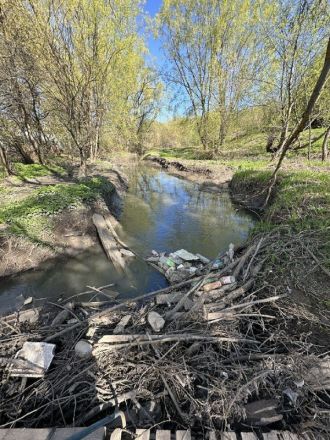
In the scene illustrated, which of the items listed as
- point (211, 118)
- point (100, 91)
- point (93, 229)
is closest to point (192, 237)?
point (93, 229)

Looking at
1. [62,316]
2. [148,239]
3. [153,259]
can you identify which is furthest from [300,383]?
[148,239]

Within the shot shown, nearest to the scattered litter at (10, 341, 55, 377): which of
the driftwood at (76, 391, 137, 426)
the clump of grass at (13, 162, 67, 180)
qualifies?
the driftwood at (76, 391, 137, 426)

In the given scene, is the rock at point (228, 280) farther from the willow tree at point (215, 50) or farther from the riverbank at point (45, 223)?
the willow tree at point (215, 50)

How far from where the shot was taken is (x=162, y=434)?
1903 millimetres

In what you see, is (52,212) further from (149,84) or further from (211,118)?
(149,84)

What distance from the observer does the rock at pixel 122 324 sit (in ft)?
9.37

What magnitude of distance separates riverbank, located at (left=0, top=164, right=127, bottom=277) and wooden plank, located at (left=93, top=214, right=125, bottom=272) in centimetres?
24

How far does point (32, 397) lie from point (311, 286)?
340 cm

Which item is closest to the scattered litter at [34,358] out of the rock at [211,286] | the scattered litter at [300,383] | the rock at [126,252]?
the rock at [211,286]

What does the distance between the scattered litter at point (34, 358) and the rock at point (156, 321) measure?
43.1 inches

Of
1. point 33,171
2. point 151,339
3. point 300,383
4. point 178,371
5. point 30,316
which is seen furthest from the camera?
point 33,171

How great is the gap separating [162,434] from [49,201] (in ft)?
19.8

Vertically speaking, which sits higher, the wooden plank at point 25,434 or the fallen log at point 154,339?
the fallen log at point 154,339

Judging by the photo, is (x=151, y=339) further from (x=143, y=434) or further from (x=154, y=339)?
(x=143, y=434)
